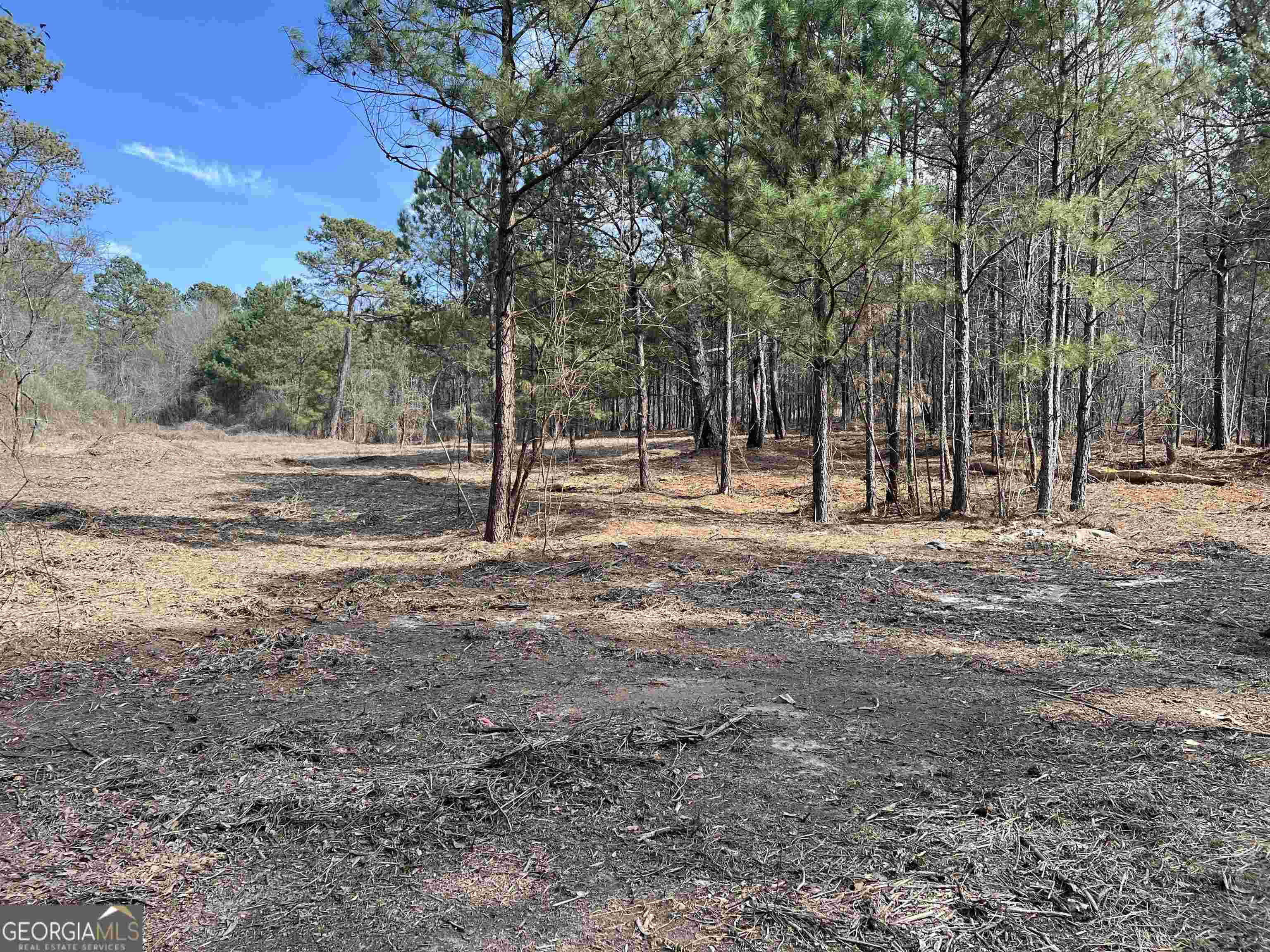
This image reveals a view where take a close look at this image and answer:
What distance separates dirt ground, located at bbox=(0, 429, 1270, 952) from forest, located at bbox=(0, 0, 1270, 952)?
21 millimetres

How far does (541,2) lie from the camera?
8008 mm

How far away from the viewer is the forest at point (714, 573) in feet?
7.22

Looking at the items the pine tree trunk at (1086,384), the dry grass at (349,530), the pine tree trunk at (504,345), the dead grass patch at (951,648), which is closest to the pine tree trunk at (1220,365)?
the dry grass at (349,530)

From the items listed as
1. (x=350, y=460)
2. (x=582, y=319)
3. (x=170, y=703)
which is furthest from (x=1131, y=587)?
(x=350, y=460)

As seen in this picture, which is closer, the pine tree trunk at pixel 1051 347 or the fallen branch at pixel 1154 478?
the pine tree trunk at pixel 1051 347

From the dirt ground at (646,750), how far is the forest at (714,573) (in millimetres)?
21

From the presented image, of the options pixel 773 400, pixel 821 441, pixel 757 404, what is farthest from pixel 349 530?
pixel 773 400

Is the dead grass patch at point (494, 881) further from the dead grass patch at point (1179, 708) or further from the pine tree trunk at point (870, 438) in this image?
the pine tree trunk at point (870, 438)

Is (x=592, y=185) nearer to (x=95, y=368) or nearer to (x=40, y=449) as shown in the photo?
(x=40, y=449)

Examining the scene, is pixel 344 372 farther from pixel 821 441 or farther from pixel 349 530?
pixel 821 441

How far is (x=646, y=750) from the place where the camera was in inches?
121

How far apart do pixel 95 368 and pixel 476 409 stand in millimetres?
23774

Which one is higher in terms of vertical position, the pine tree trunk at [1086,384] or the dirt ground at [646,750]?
the pine tree trunk at [1086,384]

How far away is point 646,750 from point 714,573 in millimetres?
4029
